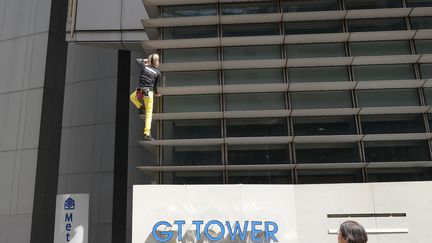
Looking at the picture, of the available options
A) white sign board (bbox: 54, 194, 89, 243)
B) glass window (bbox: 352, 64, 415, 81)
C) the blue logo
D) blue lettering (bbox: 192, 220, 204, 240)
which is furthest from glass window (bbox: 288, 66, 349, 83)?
the blue logo

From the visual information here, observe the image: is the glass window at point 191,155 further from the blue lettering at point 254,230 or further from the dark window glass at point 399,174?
the dark window glass at point 399,174

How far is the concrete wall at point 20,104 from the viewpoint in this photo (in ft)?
58.3

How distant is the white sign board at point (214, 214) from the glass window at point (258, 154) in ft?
4.59

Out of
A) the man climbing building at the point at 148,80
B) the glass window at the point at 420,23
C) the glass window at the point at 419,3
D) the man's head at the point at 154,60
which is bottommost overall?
the man climbing building at the point at 148,80

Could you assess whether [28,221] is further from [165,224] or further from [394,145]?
[394,145]

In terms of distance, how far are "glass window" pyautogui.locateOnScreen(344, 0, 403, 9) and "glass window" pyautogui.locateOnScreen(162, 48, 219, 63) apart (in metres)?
4.29

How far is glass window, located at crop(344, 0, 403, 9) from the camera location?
13102 millimetres

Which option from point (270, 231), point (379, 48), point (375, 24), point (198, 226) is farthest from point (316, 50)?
point (198, 226)

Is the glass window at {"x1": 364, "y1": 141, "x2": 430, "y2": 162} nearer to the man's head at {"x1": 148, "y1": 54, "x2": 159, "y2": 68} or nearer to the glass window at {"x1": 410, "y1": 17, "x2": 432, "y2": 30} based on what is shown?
the glass window at {"x1": 410, "y1": 17, "x2": 432, "y2": 30}

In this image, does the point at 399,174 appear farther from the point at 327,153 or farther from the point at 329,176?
the point at 327,153

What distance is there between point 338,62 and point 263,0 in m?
2.93

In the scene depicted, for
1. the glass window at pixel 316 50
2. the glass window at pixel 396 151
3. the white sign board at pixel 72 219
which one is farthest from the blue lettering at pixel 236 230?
the white sign board at pixel 72 219

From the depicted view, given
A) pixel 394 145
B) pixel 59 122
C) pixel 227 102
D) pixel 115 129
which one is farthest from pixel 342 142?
pixel 59 122

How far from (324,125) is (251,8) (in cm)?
415
